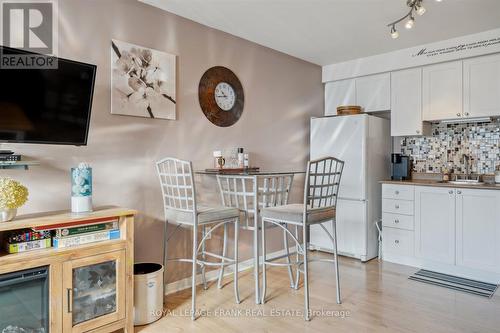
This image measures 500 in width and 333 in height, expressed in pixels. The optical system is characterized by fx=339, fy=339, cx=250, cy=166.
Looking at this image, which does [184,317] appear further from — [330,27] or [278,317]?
[330,27]

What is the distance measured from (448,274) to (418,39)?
2377 millimetres

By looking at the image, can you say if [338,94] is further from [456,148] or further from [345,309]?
[345,309]

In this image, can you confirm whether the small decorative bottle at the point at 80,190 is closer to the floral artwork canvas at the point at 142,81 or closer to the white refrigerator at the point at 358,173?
the floral artwork canvas at the point at 142,81

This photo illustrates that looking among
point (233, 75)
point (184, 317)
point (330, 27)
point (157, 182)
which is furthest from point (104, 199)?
point (330, 27)

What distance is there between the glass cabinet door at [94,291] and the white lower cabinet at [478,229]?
3.00 metres

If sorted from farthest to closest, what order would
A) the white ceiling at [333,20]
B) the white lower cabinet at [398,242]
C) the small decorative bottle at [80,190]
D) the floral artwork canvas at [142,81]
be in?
the white lower cabinet at [398,242] → the white ceiling at [333,20] → the floral artwork canvas at [142,81] → the small decorative bottle at [80,190]

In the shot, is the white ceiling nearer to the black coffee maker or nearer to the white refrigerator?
the white refrigerator

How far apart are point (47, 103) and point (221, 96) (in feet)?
5.18

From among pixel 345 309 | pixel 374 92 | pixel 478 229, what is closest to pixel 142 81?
pixel 345 309

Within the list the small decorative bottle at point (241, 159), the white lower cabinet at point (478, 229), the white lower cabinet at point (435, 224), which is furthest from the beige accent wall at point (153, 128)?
the white lower cabinet at point (478, 229)

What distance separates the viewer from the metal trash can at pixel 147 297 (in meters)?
2.30

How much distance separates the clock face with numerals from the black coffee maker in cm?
202

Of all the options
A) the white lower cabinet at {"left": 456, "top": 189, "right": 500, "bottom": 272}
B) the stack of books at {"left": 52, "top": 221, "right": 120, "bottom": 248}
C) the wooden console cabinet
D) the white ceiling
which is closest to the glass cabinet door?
the wooden console cabinet

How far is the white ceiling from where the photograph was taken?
2729mm
